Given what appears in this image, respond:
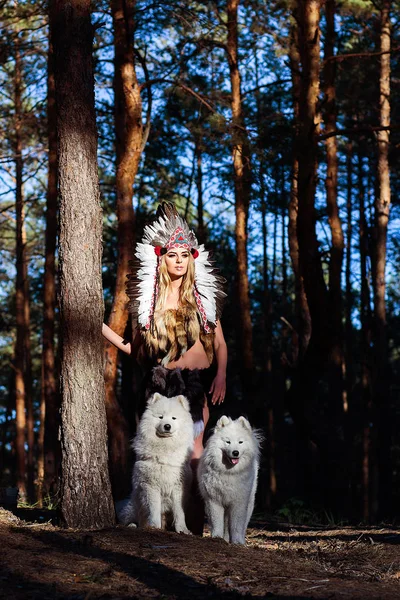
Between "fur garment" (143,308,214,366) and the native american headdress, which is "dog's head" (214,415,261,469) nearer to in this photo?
"fur garment" (143,308,214,366)

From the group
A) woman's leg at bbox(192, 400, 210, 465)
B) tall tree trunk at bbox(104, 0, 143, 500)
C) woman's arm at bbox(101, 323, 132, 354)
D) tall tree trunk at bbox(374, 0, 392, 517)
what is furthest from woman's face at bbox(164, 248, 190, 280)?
tall tree trunk at bbox(374, 0, 392, 517)

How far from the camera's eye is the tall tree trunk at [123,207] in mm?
11805

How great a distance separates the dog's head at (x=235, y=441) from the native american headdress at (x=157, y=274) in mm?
992

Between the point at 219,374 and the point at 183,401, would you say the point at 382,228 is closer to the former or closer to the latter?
the point at 219,374

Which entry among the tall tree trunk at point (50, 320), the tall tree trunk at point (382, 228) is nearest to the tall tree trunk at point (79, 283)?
the tall tree trunk at point (50, 320)

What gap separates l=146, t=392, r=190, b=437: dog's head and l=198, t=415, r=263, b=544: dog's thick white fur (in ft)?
0.93

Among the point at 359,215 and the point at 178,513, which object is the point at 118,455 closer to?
the point at 178,513

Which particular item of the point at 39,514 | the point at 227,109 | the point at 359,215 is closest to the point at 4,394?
the point at 359,215

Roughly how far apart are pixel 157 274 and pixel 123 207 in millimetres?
5572

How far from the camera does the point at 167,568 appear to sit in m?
5.13

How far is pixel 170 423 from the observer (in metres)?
6.27

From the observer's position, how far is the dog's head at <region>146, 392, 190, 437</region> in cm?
628

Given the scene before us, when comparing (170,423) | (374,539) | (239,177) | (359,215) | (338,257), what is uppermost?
(359,215)

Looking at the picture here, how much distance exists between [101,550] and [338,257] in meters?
9.85
